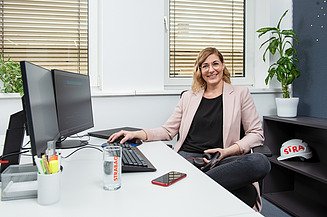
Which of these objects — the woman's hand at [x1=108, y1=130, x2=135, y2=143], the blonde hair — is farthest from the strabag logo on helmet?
the woman's hand at [x1=108, y1=130, x2=135, y2=143]

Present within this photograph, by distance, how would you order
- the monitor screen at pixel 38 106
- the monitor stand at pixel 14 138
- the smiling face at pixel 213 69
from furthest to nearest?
the smiling face at pixel 213 69, the monitor stand at pixel 14 138, the monitor screen at pixel 38 106

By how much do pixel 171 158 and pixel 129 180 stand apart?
37 cm

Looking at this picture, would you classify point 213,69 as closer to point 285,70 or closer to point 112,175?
point 285,70

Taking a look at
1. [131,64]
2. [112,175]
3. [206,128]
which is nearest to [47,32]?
[131,64]

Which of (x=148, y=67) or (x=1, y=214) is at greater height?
(x=148, y=67)

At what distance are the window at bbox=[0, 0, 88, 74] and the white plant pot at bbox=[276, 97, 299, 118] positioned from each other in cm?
165

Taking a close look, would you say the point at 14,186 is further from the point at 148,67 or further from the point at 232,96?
the point at 148,67

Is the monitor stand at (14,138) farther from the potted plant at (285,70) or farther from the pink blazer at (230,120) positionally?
the potted plant at (285,70)

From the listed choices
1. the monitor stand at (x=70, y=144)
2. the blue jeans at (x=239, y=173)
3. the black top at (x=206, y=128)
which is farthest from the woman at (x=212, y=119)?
the blue jeans at (x=239, y=173)

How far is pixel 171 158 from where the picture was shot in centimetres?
150

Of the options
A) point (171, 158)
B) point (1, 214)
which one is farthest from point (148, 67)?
point (1, 214)

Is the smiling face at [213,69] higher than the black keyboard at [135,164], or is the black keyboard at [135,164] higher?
the smiling face at [213,69]

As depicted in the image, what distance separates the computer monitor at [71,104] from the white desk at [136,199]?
0.44 metres

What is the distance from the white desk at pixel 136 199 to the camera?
34.4 inches
